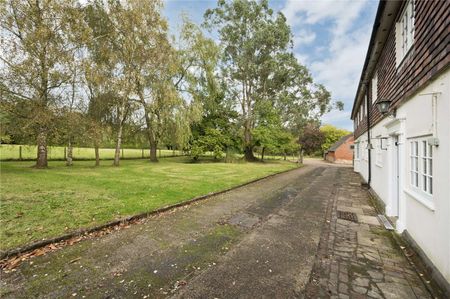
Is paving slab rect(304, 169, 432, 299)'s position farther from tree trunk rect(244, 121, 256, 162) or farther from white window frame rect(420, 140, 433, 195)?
tree trunk rect(244, 121, 256, 162)

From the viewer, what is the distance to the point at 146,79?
1741 centimetres

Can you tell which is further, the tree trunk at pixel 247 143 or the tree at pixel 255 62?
the tree trunk at pixel 247 143

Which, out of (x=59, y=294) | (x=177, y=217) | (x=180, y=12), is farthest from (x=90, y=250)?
(x=180, y=12)

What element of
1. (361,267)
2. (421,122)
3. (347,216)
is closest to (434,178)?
(421,122)

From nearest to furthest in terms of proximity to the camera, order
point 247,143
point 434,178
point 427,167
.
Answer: point 434,178
point 427,167
point 247,143

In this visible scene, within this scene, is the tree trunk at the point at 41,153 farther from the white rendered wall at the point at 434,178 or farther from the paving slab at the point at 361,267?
the white rendered wall at the point at 434,178

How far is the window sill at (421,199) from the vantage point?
337 cm

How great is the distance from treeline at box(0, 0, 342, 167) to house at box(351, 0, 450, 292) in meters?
13.8

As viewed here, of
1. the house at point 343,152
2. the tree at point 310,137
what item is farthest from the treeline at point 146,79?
the house at point 343,152

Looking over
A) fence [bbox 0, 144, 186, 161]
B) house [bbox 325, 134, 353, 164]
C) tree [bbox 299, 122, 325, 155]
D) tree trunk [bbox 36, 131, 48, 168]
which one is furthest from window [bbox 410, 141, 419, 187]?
house [bbox 325, 134, 353, 164]

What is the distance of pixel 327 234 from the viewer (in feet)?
15.8

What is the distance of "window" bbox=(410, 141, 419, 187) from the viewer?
4.25 metres

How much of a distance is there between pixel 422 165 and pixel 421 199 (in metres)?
0.61

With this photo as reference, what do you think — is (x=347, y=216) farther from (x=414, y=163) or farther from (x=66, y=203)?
(x=66, y=203)
